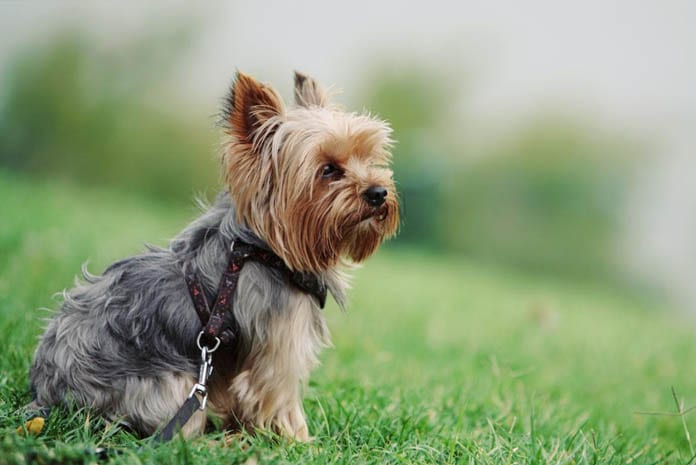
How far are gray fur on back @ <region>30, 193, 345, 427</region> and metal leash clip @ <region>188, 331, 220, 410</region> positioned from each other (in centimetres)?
12

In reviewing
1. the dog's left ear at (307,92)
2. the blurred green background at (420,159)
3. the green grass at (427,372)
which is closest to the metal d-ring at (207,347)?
the green grass at (427,372)

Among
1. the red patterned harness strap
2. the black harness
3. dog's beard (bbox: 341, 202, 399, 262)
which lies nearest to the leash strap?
the black harness

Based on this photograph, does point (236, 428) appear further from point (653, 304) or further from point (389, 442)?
point (653, 304)

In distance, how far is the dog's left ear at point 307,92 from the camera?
13.0 ft

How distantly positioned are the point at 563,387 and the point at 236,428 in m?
3.53

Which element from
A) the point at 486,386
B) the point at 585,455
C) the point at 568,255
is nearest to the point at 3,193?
the point at 486,386

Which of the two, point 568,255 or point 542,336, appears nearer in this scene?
point 542,336

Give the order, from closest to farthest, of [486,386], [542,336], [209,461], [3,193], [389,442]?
[209,461] → [389,442] → [486,386] → [542,336] → [3,193]

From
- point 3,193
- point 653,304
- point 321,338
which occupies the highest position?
point 653,304

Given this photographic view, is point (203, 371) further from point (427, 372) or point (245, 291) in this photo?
point (427, 372)

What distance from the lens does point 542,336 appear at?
8.74m

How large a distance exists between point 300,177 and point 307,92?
65 cm

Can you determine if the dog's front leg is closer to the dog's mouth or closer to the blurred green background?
the dog's mouth

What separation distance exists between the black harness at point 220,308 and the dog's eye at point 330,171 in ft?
1.60
